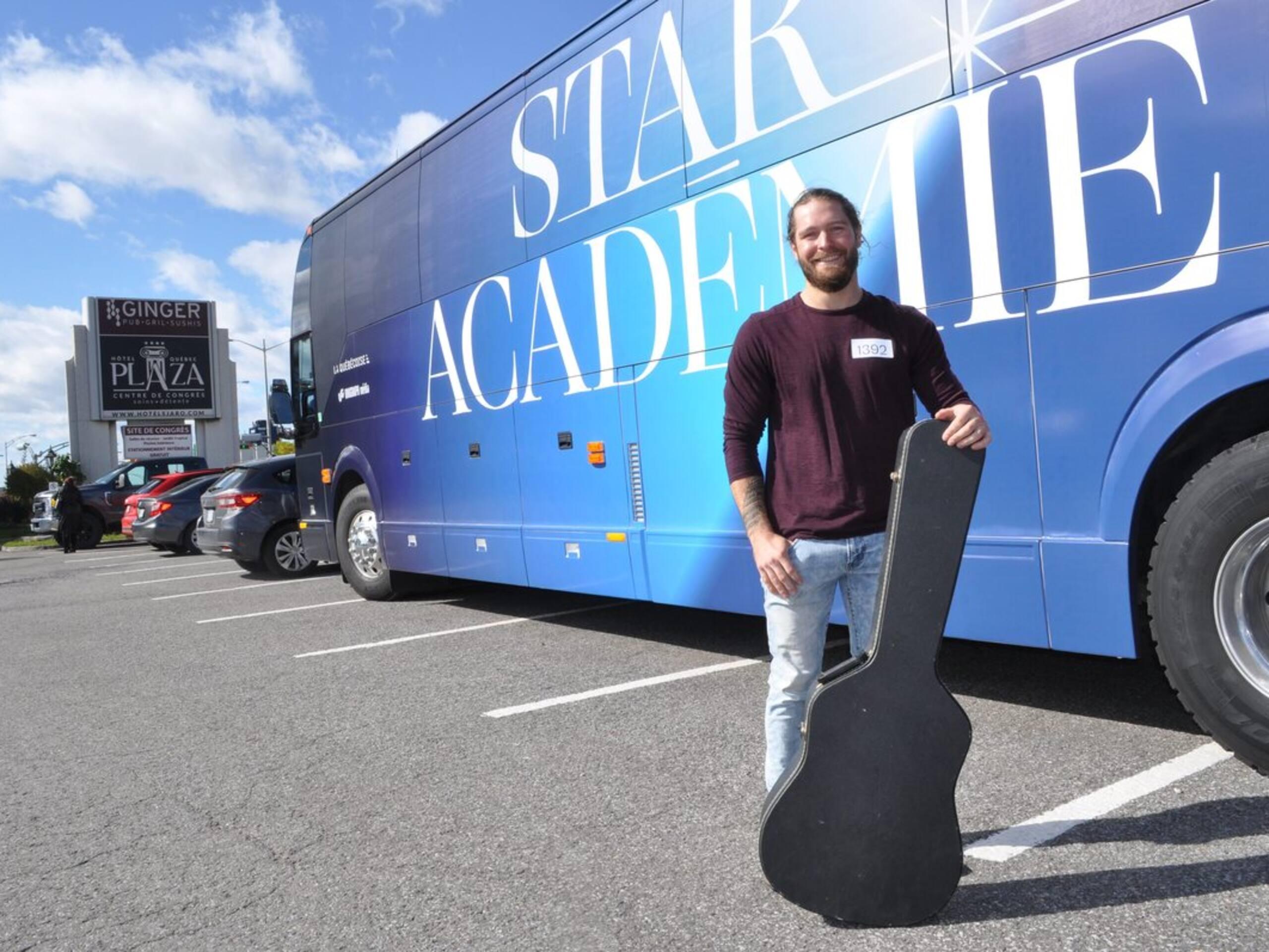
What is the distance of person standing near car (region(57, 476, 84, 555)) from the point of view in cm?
2169

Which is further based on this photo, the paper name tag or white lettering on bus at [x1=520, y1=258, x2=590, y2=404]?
white lettering on bus at [x1=520, y1=258, x2=590, y2=404]

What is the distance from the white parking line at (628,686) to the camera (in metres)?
5.05

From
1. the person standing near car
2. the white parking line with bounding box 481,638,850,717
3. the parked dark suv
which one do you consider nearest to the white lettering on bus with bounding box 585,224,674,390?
the white parking line with bounding box 481,638,850,717

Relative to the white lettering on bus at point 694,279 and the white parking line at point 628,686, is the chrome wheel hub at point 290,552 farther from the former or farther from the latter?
the white lettering on bus at point 694,279

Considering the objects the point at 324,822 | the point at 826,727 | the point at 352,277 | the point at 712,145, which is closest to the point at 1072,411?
the point at 826,727

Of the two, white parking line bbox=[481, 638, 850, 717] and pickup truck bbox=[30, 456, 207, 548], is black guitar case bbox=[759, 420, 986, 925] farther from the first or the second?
pickup truck bbox=[30, 456, 207, 548]

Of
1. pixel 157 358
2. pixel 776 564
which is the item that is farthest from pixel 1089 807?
pixel 157 358

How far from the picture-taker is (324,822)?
365 cm

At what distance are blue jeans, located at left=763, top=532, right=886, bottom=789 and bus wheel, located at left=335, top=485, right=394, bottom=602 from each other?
6644 mm

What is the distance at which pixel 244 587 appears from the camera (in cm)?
1170

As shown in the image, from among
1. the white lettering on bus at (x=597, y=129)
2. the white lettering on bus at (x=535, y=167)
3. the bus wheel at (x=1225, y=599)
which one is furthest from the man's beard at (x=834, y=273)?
the white lettering on bus at (x=535, y=167)

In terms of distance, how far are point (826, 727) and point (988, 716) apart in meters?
2.16

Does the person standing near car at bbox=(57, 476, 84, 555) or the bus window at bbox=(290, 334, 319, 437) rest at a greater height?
the bus window at bbox=(290, 334, 319, 437)

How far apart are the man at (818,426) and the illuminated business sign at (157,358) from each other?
4753 cm
